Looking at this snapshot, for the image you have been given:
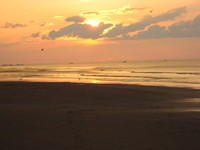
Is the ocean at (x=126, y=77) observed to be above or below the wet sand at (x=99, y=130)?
above

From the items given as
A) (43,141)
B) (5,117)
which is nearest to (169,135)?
(43,141)

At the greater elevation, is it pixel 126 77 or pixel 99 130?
pixel 126 77

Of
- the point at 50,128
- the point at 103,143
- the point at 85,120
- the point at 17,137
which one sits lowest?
the point at 103,143

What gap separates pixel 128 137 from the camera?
1042 cm

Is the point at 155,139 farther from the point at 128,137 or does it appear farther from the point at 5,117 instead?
the point at 5,117

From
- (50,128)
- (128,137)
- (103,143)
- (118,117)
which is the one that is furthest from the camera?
(118,117)

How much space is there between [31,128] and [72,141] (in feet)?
8.75

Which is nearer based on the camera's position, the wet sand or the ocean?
the wet sand

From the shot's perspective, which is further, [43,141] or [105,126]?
[105,126]

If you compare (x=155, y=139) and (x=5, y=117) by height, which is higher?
(x=5, y=117)

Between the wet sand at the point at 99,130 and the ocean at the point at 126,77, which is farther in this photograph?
the ocean at the point at 126,77

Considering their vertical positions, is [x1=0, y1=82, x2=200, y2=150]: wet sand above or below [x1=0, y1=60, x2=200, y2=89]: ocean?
below

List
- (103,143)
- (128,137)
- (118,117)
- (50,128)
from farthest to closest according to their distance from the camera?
(118,117) < (50,128) < (128,137) < (103,143)

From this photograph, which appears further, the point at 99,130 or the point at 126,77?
the point at 126,77
